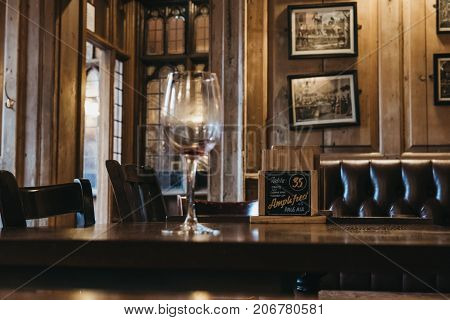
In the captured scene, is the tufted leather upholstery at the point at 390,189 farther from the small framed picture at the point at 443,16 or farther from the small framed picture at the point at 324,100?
the small framed picture at the point at 443,16

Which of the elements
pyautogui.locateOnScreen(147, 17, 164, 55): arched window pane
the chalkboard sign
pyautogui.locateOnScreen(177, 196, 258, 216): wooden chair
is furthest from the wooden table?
pyautogui.locateOnScreen(147, 17, 164, 55): arched window pane

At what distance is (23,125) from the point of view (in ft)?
12.4

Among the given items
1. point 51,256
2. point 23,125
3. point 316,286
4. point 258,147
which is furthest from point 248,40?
point 51,256

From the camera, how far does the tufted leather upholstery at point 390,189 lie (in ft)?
10.1

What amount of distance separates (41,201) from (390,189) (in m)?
2.30

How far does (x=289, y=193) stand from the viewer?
1129mm

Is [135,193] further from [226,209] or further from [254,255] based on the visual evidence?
[254,255]

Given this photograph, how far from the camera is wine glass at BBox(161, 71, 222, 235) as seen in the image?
82 cm

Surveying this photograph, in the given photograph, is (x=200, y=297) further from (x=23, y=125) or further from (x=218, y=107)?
(x=23, y=125)

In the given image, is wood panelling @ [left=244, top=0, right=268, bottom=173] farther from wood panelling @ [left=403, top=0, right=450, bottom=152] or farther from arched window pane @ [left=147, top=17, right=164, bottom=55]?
arched window pane @ [left=147, top=17, right=164, bottom=55]

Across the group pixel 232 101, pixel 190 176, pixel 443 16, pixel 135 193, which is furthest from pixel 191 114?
pixel 443 16

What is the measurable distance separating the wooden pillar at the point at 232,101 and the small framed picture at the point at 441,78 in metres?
1.25

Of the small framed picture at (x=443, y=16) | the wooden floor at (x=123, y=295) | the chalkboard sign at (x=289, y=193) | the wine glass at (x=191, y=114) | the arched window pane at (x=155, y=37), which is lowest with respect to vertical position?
the wooden floor at (x=123, y=295)

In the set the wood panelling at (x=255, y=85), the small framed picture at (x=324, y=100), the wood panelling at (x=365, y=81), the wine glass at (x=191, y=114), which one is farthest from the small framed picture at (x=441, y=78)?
the wine glass at (x=191, y=114)
